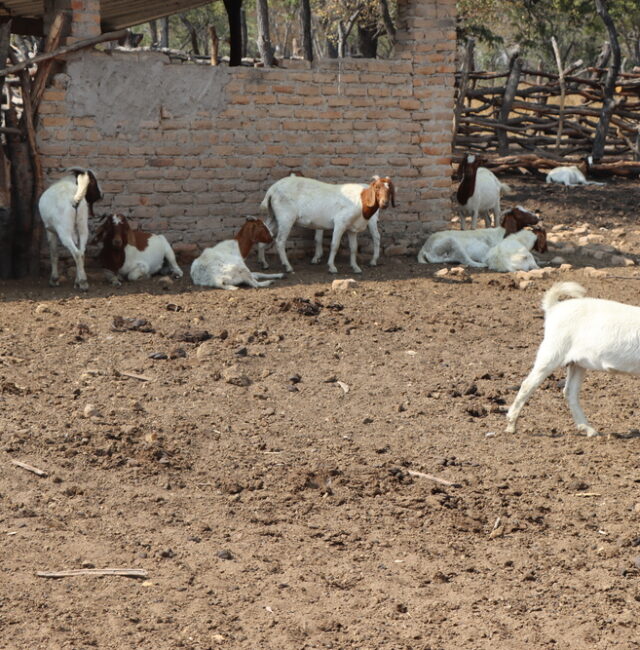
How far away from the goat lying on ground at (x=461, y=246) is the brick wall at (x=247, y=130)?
0.41m

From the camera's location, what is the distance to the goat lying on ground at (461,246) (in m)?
11.0

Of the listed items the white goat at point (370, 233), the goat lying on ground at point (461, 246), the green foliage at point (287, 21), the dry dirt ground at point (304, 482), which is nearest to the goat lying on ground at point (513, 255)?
the goat lying on ground at point (461, 246)

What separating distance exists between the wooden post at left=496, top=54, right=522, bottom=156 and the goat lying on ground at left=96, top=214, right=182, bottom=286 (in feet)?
37.0

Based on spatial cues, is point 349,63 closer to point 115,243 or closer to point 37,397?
point 115,243

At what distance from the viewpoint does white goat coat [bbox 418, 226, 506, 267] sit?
1096cm

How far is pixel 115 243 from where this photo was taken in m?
9.51

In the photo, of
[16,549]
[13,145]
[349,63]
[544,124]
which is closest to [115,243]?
[13,145]

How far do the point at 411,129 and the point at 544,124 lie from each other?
9928mm

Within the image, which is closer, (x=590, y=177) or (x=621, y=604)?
(x=621, y=604)

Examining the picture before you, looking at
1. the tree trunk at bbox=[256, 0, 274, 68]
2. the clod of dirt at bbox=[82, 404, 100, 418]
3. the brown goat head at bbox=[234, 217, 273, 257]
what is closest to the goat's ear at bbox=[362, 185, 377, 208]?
the brown goat head at bbox=[234, 217, 273, 257]

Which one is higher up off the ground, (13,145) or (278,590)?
(13,145)

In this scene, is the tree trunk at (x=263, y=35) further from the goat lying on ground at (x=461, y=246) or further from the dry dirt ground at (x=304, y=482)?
the dry dirt ground at (x=304, y=482)

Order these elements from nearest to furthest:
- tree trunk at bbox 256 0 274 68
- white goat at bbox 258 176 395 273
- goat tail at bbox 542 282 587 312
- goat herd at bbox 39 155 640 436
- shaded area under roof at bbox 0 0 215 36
→ goat tail at bbox 542 282 587 312
goat herd at bbox 39 155 640 436
white goat at bbox 258 176 395 273
shaded area under roof at bbox 0 0 215 36
tree trunk at bbox 256 0 274 68

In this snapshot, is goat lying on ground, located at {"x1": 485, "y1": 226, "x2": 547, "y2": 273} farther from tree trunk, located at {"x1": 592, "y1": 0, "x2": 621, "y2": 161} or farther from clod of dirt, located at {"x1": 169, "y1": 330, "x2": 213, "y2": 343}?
tree trunk, located at {"x1": 592, "y1": 0, "x2": 621, "y2": 161}
